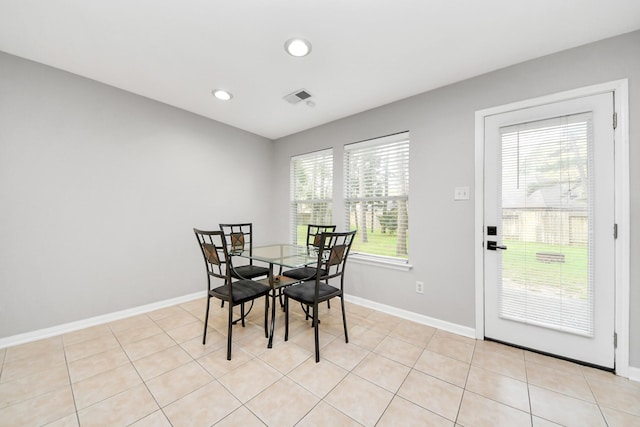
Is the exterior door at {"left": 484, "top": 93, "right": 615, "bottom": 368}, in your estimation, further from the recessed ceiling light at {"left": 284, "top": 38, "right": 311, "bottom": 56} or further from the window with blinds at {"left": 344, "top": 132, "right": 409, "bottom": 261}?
the recessed ceiling light at {"left": 284, "top": 38, "right": 311, "bottom": 56}

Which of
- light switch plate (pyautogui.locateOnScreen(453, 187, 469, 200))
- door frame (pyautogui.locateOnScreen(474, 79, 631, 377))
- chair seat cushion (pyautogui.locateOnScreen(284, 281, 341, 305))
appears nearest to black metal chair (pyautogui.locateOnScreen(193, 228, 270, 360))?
chair seat cushion (pyautogui.locateOnScreen(284, 281, 341, 305))

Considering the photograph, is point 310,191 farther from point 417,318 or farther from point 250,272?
point 417,318

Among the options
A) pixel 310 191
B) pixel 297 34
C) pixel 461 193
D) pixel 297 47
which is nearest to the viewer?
pixel 297 34

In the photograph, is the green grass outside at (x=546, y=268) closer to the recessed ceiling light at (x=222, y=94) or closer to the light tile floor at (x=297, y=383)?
the light tile floor at (x=297, y=383)

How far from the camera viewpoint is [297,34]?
1794 mm

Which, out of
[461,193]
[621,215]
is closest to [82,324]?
[461,193]

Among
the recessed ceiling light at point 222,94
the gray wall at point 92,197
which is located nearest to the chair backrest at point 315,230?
the gray wall at point 92,197

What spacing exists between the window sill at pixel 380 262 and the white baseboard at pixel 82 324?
2.34 metres

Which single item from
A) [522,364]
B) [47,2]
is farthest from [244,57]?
[522,364]

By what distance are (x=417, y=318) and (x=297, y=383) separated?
1.57 m

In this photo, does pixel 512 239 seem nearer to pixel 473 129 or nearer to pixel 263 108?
pixel 473 129

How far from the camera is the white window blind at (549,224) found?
1.88 meters

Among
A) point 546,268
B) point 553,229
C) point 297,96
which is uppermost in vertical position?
point 297,96

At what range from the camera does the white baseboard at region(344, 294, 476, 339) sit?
92.3 inches
